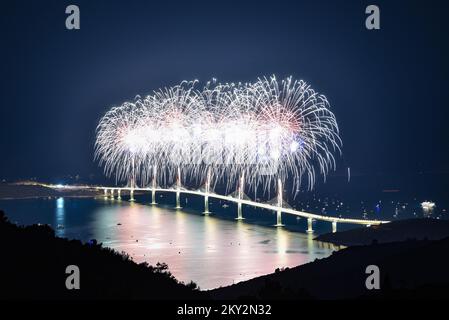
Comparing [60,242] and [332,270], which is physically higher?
[60,242]

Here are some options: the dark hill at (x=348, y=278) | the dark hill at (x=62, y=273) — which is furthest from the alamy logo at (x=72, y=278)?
the dark hill at (x=348, y=278)

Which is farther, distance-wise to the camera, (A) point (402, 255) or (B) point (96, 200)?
(B) point (96, 200)

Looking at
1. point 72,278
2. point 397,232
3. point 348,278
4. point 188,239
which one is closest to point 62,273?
point 72,278

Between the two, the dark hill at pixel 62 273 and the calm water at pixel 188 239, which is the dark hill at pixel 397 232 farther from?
the dark hill at pixel 62 273
